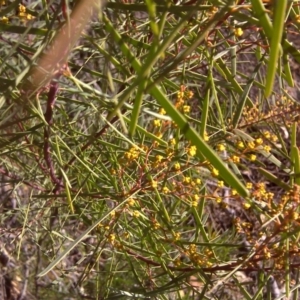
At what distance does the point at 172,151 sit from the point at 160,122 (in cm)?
6

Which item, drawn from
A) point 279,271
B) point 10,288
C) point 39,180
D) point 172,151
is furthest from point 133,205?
point 10,288

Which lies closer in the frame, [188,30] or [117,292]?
[188,30]

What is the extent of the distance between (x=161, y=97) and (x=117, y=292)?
724mm

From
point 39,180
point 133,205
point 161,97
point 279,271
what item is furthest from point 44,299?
point 161,97

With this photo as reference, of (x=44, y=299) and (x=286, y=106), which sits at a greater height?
(x=286, y=106)

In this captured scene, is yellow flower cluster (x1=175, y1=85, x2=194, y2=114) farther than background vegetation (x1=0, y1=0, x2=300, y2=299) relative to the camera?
Yes

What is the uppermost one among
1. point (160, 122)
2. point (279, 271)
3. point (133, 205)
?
point (160, 122)

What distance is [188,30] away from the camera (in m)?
0.77

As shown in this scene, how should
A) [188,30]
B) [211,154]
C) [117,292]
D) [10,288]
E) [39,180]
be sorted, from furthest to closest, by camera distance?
[10,288], [39,180], [117,292], [188,30], [211,154]

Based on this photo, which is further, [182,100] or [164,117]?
[182,100]

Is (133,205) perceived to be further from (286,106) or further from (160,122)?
(286,106)

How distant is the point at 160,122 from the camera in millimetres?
859

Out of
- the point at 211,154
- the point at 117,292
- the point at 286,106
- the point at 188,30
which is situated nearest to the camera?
the point at 211,154

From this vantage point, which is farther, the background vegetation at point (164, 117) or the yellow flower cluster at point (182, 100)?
the yellow flower cluster at point (182, 100)
